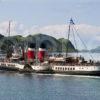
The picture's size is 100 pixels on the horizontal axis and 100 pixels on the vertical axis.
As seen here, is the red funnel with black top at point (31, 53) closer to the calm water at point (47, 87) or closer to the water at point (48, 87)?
the water at point (48, 87)

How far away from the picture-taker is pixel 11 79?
111 meters

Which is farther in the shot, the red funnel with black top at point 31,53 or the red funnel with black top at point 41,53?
the red funnel with black top at point 31,53

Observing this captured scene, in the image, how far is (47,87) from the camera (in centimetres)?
9325

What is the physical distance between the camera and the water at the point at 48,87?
256ft

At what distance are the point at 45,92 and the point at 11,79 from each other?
27.3 m

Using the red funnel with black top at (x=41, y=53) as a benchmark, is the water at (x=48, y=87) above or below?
below

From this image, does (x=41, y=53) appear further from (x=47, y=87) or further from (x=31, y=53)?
(x=47, y=87)

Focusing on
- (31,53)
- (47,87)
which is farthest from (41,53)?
(47,87)

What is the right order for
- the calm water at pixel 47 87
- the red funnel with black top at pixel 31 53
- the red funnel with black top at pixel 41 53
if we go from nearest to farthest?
the calm water at pixel 47 87
the red funnel with black top at pixel 41 53
the red funnel with black top at pixel 31 53

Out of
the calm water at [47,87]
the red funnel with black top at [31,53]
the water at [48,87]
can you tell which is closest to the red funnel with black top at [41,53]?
the red funnel with black top at [31,53]

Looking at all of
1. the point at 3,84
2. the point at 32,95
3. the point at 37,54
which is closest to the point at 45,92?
the point at 32,95

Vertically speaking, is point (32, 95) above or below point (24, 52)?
below

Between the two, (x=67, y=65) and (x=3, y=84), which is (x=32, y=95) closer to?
(x=3, y=84)

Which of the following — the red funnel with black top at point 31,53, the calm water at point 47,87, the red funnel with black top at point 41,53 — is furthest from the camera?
the red funnel with black top at point 31,53
